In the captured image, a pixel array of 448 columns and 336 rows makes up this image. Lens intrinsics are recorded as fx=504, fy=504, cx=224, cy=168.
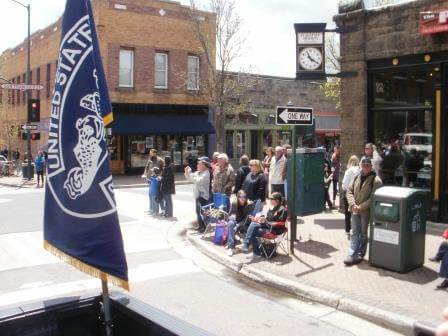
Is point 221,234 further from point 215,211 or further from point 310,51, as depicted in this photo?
point 310,51

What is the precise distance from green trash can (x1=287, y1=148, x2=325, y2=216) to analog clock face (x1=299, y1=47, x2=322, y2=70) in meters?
2.86

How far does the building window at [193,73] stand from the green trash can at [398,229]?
22.5 metres

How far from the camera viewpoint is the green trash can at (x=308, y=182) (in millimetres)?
10242

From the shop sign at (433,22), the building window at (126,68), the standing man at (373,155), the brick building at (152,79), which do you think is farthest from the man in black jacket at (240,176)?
the building window at (126,68)

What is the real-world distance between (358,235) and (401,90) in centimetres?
490

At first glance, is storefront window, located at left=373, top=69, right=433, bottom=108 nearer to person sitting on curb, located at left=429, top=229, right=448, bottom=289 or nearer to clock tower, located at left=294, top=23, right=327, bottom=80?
clock tower, located at left=294, top=23, right=327, bottom=80

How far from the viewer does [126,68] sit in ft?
90.1

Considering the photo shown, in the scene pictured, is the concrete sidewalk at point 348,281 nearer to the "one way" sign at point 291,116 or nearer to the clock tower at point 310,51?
the "one way" sign at point 291,116

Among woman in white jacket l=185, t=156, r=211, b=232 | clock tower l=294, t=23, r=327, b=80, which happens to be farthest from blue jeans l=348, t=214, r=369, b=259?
clock tower l=294, t=23, r=327, b=80

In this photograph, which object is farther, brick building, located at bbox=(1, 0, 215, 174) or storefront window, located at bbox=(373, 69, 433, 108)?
brick building, located at bbox=(1, 0, 215, 174)

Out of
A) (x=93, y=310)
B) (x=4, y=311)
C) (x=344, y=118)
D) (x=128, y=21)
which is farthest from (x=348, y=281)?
(x=128, y=21)

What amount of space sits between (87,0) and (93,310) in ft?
6.97

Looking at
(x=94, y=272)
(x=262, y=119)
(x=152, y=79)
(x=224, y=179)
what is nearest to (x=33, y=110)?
(x=152, y=79)

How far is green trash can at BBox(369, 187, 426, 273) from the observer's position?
7.55 meters
